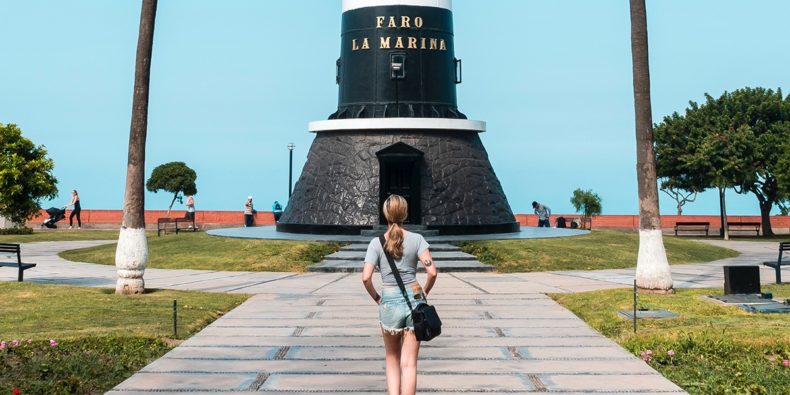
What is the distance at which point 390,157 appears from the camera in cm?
2867

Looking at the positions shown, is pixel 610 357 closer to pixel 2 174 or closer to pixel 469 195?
pixel 469 195

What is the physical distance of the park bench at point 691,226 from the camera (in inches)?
1788

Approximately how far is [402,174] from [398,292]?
21482mm

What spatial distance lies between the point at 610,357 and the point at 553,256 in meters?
13.6

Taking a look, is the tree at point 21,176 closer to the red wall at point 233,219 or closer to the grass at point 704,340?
the red wall at point 233,219

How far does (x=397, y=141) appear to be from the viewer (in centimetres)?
2883

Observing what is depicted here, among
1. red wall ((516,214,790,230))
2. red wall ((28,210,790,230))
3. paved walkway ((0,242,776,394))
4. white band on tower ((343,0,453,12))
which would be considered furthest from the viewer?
red wall ((516,214,790,230))

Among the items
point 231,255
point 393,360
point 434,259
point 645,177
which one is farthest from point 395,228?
point 231,255

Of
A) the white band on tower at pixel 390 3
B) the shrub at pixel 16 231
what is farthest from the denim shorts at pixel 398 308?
the shrub at pixel 16 231

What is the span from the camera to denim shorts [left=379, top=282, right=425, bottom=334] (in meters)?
7.73

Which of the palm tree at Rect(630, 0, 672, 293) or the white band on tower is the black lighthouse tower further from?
the palm tree at Rect(630, 0, 672, 293)

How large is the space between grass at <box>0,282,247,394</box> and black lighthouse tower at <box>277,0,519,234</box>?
12189mm

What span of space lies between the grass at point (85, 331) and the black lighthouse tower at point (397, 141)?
12189mm

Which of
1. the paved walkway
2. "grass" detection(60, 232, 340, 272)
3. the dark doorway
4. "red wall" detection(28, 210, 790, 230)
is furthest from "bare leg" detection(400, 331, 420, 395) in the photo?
"red wall" detection(28, 210, 790, 230)
